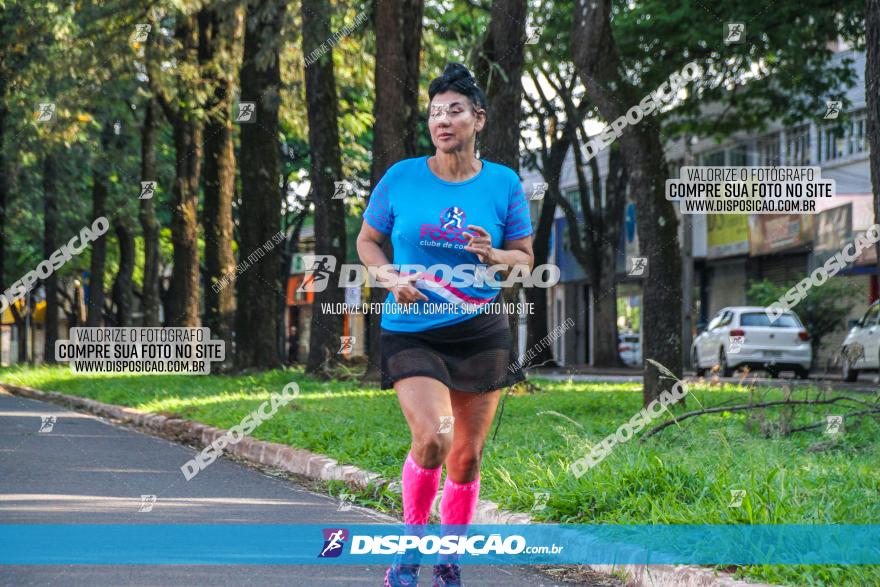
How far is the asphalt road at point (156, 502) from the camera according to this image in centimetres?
585

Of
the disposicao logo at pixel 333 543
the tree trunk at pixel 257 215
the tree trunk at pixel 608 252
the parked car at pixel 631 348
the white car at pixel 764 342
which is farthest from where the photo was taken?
the parked car at pixel 631 348

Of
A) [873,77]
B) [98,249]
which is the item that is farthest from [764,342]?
[98,249]

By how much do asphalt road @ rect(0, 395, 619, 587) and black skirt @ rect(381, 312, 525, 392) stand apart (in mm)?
1172

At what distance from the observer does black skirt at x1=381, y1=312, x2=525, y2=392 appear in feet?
16.6

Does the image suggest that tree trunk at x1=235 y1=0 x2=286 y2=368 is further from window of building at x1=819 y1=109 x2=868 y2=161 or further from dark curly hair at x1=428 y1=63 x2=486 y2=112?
dark curly hair at x1=428 y1=63 x2=486 y2=112

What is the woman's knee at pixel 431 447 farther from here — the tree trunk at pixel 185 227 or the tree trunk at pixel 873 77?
the tree trunk at pixel 185 227

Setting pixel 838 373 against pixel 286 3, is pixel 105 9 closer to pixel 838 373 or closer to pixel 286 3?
pixel 286 3

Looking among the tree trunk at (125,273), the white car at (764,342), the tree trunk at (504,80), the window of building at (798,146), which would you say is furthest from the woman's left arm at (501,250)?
the tree trunk at (125,273)

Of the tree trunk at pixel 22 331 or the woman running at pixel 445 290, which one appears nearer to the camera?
the woman running at pixel 445 290

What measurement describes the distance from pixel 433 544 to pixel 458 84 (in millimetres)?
1815

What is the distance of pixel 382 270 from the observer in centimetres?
514

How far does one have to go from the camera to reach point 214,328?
23.9 m

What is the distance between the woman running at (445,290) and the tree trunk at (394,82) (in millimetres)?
11851

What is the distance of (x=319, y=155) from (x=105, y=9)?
471 cm
